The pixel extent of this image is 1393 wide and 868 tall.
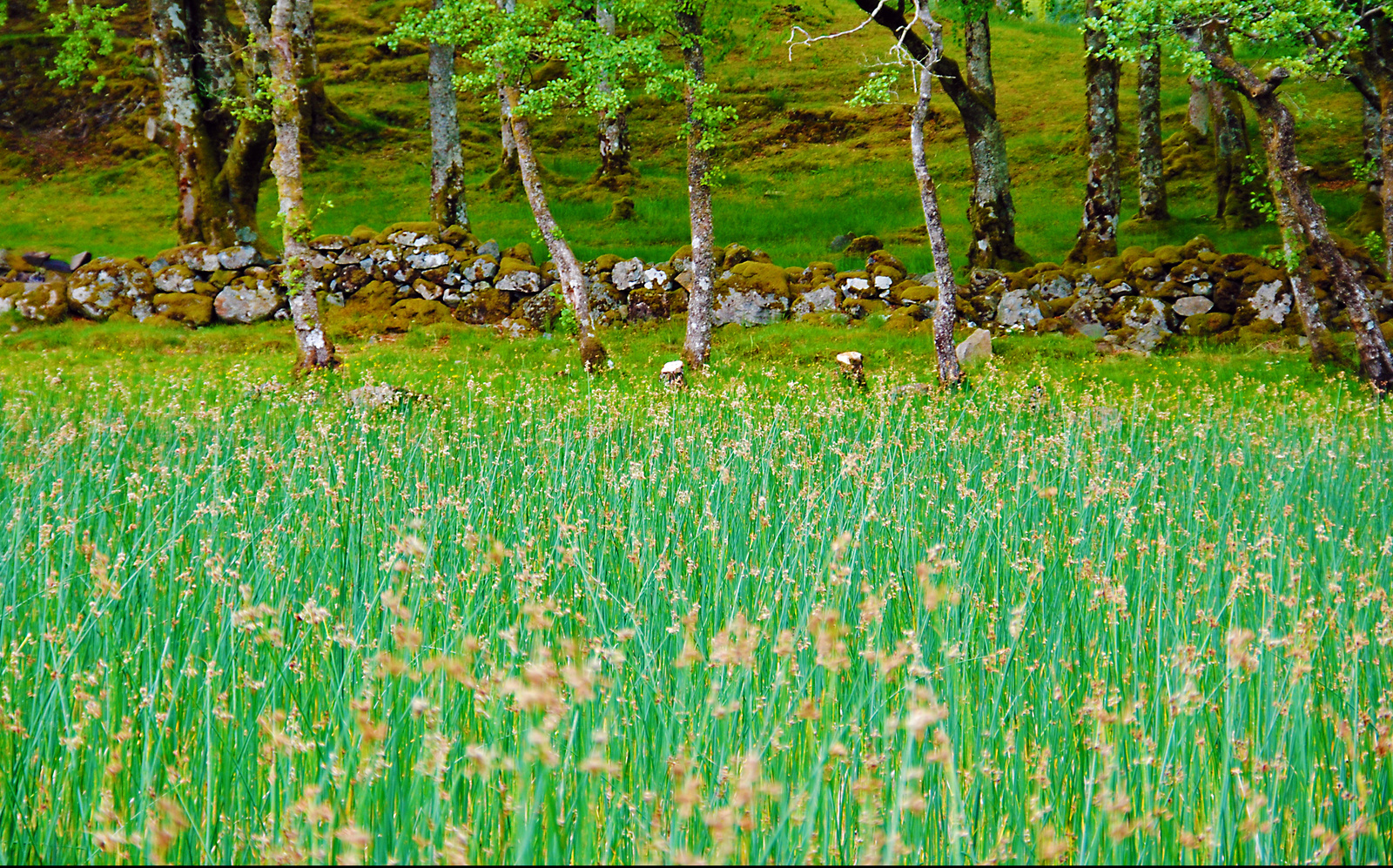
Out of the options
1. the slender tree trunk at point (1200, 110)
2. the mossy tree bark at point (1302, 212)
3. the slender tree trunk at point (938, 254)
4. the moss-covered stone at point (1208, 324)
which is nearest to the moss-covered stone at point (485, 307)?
the slender tree trunk at point (938, 254)

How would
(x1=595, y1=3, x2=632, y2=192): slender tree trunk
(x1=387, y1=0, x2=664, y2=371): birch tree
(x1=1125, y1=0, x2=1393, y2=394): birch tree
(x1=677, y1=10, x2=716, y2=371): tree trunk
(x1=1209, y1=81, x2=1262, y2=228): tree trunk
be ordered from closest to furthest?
(x1=1125, y1=0, x2=1393, y2=394): birch tree < (x1=387, y1=0, x2=664, y2=371): birch tree < (x1=677, y1=10, x2=716, y2=371): tree trunk < (x1=1209, y1=81, x2=1262, y2=228): tree trunk < (x1=595, y1=3, x2=632, y2=192): slender tree trunk

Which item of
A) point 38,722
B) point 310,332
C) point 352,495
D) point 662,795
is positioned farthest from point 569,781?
point 310,332

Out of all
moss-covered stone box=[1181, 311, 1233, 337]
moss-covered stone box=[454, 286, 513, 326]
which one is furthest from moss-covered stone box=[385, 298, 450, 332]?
moss-covered stone box=[1181, 311, 1233, 337]

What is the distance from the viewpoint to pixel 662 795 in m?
2.27

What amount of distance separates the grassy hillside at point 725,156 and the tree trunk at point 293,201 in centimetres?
690

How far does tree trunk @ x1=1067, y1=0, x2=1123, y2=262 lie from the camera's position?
1683cm

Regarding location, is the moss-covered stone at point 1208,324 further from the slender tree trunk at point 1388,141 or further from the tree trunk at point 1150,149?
the tree trunk at point 1150,149

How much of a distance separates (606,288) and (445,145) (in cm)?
535

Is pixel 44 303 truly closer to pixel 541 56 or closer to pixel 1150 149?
pixel 541 56

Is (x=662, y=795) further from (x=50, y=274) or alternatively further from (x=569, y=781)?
(x=50, y=274)

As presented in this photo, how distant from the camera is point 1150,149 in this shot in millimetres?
19328

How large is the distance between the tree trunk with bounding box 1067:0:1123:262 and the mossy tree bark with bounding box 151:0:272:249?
1514cm

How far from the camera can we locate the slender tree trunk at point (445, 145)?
62.0 ft

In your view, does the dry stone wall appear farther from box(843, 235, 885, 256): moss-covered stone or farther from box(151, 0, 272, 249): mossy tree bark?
box(843, 235, 885, 256): moss-covered stone
